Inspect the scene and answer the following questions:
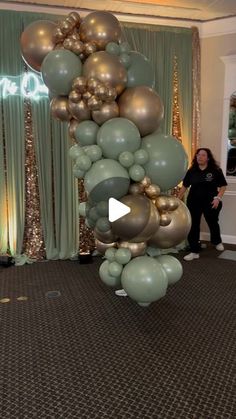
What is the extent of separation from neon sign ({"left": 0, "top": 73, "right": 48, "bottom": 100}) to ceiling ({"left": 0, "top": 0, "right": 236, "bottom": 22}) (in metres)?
0.71

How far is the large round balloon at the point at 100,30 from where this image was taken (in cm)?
195

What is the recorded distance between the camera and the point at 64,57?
1.90 metres

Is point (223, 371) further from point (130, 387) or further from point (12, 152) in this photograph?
point (12, 152)

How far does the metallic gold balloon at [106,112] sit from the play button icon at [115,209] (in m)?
0.41

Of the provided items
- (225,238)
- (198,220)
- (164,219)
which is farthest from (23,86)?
(225,238)

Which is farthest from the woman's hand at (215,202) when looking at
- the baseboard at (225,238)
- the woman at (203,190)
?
the baseboard at (225,238)

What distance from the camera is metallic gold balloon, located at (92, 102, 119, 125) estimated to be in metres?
1.86

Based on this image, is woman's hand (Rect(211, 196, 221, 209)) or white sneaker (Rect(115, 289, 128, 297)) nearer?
white sneaker (Rect(115, 289, 128, 297))

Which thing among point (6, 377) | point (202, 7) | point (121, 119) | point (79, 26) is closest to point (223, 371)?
point (6, 377)

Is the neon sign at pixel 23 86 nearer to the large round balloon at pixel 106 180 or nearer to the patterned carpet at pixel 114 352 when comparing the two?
the patterned carpet at pixel 114 352

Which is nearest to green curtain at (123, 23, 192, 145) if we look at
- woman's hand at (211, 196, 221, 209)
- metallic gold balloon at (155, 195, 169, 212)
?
woman's hand at (211, 196, 221, 209)

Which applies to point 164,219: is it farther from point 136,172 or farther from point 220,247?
point 220,247

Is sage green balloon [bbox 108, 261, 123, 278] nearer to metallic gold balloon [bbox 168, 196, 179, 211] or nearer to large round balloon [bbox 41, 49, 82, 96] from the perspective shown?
metallic gold balloon [bbox 168, 196, 179, 211]

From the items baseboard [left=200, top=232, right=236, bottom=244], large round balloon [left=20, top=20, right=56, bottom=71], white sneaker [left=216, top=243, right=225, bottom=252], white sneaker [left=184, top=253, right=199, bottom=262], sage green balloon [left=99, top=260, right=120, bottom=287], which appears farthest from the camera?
baseboard [left=200, top=232, right=236, bottom=244]
